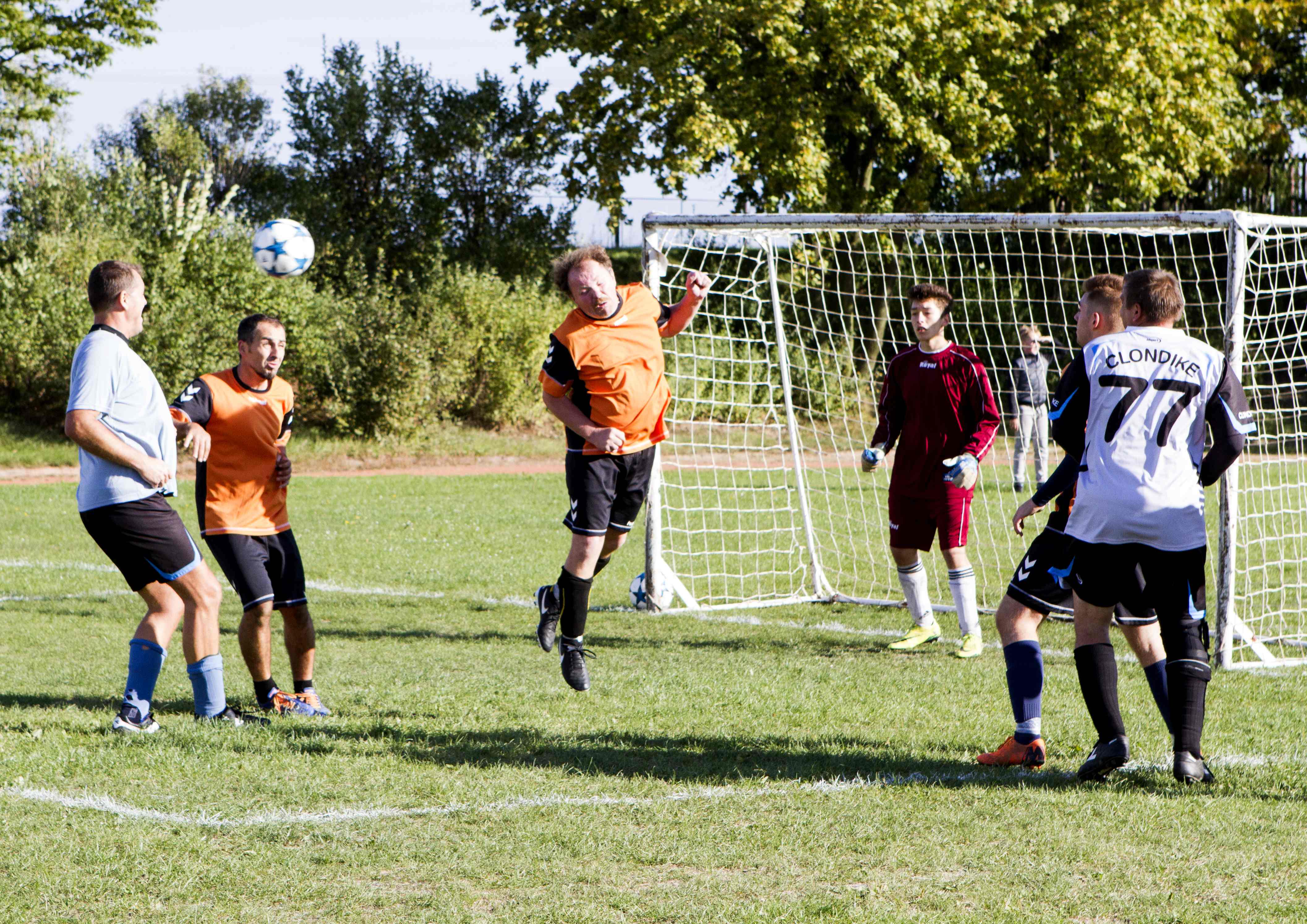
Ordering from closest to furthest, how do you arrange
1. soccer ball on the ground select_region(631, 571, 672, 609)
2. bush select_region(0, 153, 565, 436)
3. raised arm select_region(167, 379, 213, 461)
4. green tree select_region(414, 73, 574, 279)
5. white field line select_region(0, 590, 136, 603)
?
1. raised arm select_region(167, 379, 213, 461)
2. soccer ball on the ground select_region(631, 571, 672, 609)
3. white field line select_region(0, 590, 136, 603)
4. bush select_region(0, 153, 565, 436)
5. green tree select_region(414, 73, 574, 279)

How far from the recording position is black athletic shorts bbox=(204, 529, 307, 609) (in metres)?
5.90

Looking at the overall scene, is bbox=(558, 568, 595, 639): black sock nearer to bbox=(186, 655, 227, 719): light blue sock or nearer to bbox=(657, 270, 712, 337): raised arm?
bbox=(657, 270, 712, 337): raised arm

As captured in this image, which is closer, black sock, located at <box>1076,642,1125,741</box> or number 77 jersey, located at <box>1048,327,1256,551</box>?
number 77 jersey, located at <box>1048,327,1256,551</box>

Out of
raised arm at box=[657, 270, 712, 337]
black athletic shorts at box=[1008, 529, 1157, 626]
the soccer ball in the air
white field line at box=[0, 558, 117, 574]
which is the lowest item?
white field line at box=[0, 558, 117, 574]

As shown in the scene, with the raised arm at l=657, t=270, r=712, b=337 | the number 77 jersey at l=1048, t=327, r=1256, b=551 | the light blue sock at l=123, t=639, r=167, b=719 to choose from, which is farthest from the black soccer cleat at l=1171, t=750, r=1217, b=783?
the light blue sock at l=123, t=639, r=167, b=719

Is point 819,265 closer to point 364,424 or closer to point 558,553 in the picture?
point 558,553

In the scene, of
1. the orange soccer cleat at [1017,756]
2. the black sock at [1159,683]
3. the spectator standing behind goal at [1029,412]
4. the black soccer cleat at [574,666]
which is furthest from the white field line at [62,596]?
the spectator standing behind goal at [1029,412]

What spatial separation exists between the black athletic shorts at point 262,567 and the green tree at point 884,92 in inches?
807

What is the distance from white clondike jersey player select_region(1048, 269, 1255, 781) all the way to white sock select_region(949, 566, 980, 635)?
279cm

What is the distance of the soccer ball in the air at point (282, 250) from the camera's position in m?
8.93

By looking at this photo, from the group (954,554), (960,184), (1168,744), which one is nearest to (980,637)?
(954,554)

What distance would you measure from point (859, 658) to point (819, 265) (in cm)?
408

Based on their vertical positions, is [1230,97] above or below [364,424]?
above

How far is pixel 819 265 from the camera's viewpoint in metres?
10.6
